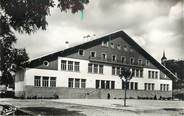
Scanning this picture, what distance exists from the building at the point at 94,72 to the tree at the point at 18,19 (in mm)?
24949

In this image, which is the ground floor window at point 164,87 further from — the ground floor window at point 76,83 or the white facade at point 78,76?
the ground floor window at point 76,83

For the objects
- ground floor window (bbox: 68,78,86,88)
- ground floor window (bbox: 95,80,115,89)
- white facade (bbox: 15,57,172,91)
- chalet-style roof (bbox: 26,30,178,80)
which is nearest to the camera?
white facade (bbox: 15,57,172,91)

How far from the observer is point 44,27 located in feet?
49.0

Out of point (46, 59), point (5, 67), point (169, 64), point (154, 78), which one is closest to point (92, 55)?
point (46, 59)

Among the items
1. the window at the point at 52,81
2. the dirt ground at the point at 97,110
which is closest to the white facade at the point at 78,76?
the window at the point at 52,81

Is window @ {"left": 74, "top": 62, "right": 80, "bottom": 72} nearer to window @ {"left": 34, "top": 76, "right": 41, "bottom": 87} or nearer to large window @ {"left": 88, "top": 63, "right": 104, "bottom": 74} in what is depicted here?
large window @ {"left": 88, "top": 63, "right": 104, "bottom": 74}

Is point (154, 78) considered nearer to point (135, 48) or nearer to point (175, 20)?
point (135, 48)

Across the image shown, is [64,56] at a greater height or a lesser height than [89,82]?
greater

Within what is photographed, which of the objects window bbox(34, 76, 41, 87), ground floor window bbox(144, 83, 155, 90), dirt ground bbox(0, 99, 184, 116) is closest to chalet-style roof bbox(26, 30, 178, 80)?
window bbox(34, 76, 41, 87)

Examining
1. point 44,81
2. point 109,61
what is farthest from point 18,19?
point 109,61

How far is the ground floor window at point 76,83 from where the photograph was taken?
149ft

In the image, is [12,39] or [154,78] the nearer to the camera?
[12,39]

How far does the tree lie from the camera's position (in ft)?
45.6

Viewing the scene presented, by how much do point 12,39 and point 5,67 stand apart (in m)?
1.36
